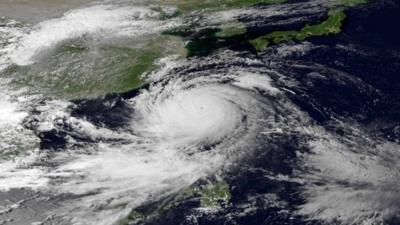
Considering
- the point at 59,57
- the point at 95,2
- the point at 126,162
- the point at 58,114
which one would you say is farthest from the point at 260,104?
the point at 95,2

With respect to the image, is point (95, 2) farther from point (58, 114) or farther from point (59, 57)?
point (58, 114)

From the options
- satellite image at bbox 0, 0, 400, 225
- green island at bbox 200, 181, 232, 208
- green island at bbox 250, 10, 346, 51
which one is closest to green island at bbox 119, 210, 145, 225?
satellite image at bbox 0, 0, 400, 225

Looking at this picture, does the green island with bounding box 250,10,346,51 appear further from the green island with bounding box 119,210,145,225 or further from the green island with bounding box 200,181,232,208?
the green island with bounding box 119,210,145,225

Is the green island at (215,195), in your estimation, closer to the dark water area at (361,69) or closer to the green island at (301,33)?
the dark water area at (361,69)

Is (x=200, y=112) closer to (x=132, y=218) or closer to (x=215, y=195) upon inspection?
(x=215, y=195)

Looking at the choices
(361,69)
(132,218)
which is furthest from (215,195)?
(361,69)

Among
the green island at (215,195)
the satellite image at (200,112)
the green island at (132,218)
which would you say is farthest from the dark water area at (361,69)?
the green island at (132,218)
